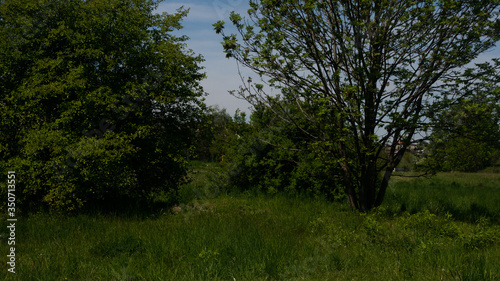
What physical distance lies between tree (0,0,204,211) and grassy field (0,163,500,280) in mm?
1086

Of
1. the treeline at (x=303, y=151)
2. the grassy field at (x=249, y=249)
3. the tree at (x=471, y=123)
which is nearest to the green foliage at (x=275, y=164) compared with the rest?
the treeline at (x=303, y=151)

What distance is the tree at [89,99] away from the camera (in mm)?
7637

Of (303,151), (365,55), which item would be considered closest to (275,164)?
(303,151)

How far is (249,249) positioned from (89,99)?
5145mm

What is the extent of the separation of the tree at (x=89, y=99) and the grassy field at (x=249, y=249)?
1.09 meters

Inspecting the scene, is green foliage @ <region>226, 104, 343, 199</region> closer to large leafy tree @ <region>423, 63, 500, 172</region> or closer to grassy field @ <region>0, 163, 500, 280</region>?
grassy field @ <region>0, 163, 500, 280</region>

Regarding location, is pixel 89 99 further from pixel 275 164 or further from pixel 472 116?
pixel 472 116

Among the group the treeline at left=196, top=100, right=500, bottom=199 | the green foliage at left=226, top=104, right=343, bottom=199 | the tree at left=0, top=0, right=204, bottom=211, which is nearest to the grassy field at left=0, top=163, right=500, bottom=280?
the tree at left=0, top=0, right=204, bottom=211

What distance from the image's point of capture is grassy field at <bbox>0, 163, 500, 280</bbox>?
4.34 meters

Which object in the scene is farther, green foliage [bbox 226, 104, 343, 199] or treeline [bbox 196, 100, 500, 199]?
green foliage [bbox 226, 104, 343, 199]

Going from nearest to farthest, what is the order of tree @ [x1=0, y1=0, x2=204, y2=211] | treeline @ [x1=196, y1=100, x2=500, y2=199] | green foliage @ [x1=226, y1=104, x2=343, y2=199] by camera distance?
1. treeline @ [x1=196, y1=100, x2=500, y2=199]
2. tree @ [x1=0, y1=0, x2=204, y2=211]
3. green foliage @ [x1=226, y1=104, x2=343, y2=199]

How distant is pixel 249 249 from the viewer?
5.01 metres

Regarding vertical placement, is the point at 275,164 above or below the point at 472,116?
below

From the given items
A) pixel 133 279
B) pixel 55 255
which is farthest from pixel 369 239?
pixel 55 255
